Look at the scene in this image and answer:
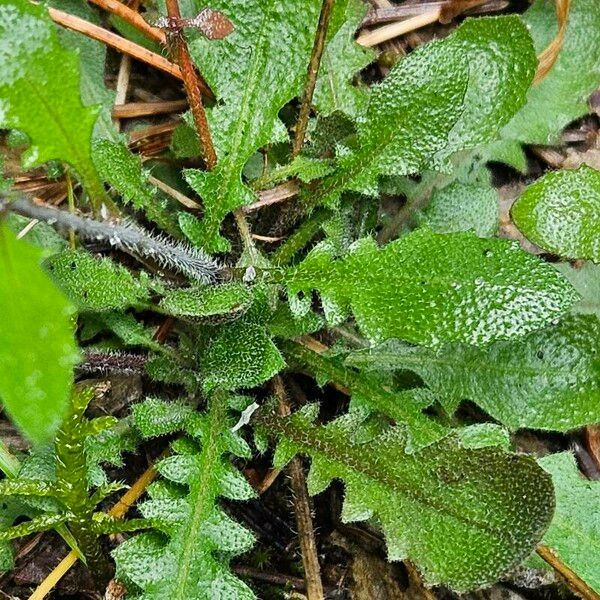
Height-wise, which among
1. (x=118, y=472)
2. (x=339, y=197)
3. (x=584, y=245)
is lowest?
(x=118, y=472)

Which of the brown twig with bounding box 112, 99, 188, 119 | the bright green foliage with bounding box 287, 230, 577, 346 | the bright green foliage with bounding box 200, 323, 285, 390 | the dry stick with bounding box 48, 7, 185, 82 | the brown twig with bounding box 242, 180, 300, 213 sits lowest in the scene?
the bright green foliage with bounding box 200, 323, 285, 390

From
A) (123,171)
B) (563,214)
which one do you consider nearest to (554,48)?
(563,214)

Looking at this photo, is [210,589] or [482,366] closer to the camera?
[210,589]

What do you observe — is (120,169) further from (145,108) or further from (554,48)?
(554,48)

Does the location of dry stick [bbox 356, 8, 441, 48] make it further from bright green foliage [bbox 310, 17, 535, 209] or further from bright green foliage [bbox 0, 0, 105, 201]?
bright green foliage [bbox 0, 0, 105, 201]

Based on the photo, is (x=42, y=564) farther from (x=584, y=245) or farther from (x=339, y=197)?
(x=584, y=245)

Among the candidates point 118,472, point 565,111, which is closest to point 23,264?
point 118,472

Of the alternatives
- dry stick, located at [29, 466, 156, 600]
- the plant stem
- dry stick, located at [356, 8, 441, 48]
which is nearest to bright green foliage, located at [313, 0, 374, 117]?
dry stick, located at [356, 8, 441, 48]
